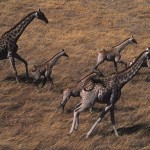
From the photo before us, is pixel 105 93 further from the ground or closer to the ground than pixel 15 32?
closer to the ground

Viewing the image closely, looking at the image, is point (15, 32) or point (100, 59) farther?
point (100, 59)

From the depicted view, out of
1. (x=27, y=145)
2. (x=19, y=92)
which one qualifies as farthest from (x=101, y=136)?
(x=19, y=92)

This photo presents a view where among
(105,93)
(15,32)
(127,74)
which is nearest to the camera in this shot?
(105,93)

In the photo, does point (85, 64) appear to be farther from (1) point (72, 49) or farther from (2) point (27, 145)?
(2) point (27, 145)

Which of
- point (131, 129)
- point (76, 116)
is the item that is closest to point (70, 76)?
point (76, 116)

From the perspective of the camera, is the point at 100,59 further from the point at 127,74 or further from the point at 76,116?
the point at 76,116

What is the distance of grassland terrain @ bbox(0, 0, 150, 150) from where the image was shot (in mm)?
17875

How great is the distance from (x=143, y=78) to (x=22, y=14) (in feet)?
43.7

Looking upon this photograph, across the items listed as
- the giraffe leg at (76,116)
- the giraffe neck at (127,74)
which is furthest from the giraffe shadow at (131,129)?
the giraffe neck at (127,74)

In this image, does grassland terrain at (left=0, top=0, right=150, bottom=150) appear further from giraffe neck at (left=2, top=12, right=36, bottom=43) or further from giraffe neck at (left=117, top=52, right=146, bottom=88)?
giraffe neck at (left=2, top=12, right=36, bottom=43)

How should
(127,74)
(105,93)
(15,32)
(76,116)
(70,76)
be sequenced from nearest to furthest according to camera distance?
(105,93) < (76,116) < (127,74) < (15,32) < (70,76)

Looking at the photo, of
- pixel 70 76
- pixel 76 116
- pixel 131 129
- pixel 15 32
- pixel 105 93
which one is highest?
pixel 15 32

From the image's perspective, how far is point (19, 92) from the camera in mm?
21922

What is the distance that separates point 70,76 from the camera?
77.8ft
